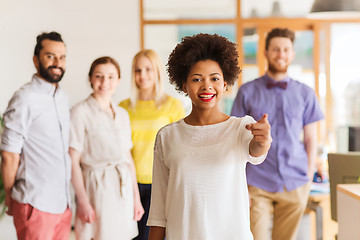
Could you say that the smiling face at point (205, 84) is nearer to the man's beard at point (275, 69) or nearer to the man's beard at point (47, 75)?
the man's beard at point (47, 75)

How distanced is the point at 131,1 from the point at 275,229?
286 cm

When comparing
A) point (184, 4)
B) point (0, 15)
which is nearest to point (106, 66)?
point (0, 15)

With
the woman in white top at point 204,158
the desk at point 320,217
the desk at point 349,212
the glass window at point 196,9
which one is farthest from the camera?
the glass window at point 196,9

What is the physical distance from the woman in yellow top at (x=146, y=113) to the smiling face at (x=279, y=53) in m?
0.67

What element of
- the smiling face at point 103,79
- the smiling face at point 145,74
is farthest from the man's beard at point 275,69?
the smiling face at point 103,79

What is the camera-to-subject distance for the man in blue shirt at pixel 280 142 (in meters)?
3.18

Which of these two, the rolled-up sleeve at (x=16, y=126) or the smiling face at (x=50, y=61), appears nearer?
the rolled-up sleeve at (x=16, y=126)

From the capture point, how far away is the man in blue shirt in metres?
3.18

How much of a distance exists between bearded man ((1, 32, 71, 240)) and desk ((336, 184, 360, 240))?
1.57 m

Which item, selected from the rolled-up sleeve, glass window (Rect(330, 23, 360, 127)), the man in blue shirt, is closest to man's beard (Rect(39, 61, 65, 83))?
the rolled-up sleeve

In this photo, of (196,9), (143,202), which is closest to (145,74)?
(143,202)

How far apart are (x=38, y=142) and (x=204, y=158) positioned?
1.46 meters

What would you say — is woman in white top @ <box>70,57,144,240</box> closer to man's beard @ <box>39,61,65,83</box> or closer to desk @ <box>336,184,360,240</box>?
man's beard @ <box>39,61,65,83</box>

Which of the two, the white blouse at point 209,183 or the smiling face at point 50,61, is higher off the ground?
the smiling face at point 50,61
